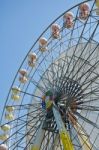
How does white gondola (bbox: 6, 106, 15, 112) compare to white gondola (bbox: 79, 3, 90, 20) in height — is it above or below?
below

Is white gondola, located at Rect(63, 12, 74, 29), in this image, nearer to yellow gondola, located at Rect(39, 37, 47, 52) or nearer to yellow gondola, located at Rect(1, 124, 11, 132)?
yellow gondola, located at Rect(39, 37, 47, 52)

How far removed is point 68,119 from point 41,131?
1.15m

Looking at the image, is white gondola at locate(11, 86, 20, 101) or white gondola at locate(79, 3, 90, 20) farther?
white gondola at locate(11, 86, 20, 101)

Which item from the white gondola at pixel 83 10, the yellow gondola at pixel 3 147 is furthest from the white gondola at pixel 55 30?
the yellow gondola at pixel 3 147

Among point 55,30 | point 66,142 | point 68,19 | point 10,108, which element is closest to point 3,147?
point 10,108

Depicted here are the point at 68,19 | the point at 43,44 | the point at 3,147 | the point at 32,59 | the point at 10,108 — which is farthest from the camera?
the point at 32,59

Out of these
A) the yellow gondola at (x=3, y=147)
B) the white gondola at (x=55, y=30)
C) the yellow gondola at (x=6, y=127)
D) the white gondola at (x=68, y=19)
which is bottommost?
the yellow gondola at (x=3, y=147)

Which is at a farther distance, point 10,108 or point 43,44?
point 10,108

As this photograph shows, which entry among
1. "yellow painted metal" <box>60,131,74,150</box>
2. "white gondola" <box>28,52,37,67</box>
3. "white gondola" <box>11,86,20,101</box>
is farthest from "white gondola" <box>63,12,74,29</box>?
"yellow painted metal" <box>60,131,74,150</box>

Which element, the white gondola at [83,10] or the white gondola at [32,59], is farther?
the white gondola at [32,59]

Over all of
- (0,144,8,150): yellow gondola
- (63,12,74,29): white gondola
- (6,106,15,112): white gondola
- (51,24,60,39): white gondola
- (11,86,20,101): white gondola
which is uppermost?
(63,12,74,29): white gondola

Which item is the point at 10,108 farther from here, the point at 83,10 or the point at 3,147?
the point at 83,10

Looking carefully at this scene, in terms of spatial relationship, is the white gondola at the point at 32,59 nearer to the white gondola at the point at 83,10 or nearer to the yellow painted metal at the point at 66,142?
the white gondola at the point at 83,10

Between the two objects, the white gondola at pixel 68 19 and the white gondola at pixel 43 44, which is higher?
the white gondola at pixel 68 19
